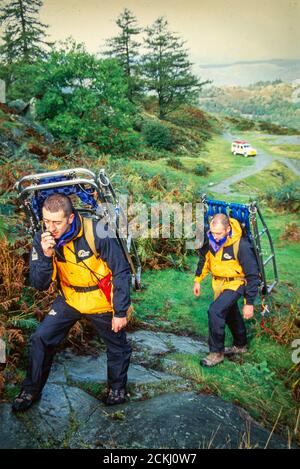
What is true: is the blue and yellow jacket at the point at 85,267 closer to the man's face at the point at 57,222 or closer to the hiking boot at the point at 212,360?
the man's face at the point at 57,222

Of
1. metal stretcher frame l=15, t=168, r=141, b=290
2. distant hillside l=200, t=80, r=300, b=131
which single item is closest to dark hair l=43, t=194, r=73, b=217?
metal stretcher frame l=15, t=168, r=141, b=290

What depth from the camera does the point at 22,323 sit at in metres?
4.60

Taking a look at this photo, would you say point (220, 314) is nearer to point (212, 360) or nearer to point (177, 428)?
point (212, 360)

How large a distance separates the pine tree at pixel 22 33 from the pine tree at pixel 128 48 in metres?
5.51

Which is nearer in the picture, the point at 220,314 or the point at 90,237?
the point at 90,237

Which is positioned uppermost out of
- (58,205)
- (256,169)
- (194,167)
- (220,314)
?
(194,167)

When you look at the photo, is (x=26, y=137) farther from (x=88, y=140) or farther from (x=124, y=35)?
(x=124, y=35)

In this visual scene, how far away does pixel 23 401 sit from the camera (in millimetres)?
3625

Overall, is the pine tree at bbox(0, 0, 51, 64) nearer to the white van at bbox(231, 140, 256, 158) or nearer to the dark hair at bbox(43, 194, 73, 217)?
the white van at bbox(231, 140, 256, 158)

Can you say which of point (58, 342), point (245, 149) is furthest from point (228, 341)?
point (245, 149)

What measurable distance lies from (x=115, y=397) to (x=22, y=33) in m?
23.7

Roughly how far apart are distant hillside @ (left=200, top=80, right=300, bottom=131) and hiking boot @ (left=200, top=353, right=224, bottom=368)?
3824 centimetres

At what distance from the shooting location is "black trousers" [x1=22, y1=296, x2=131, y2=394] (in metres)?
3.66

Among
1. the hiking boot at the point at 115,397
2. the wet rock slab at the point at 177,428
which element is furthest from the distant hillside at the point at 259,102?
the hiking boot at the point at 115,397
